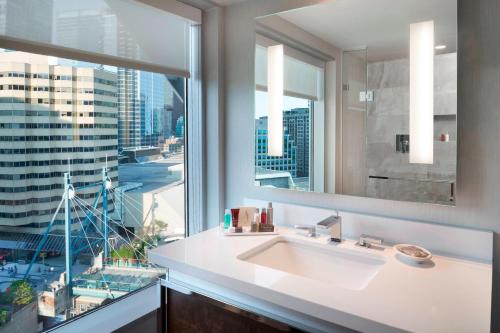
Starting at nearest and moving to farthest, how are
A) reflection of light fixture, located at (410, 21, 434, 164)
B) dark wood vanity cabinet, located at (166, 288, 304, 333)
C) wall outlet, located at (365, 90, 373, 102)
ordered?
dark wood vanity cabinet, located at (166, 288, 304, 333), reflection of light fixture, located at (410, 21, 434, 164), wall outlet, located at (365, 90, 373, 102)

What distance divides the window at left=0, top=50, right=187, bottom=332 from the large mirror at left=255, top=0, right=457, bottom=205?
0.58 meters

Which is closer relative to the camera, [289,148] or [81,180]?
[81,180]

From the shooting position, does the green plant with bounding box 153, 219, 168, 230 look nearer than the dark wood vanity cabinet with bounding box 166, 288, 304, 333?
No

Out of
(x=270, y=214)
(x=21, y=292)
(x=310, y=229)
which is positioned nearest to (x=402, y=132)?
(x=310, y=229)

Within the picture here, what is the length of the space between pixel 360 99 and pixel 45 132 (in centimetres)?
131

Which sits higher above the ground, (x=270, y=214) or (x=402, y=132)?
(x=402, y=132)

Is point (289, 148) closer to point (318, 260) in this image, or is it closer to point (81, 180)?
point (318, 260)

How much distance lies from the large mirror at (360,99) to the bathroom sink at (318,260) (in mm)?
286

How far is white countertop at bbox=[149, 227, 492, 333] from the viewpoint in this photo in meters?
0.82

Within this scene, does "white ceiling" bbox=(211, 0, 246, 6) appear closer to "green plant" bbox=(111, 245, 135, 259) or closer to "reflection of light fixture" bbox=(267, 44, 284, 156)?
"reflection of light fixture" bbox=(267, 44, 284, 156)

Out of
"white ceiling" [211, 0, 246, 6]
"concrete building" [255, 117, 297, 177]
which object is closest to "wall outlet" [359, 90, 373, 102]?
"concrete building" [255, 117, 297, 177]

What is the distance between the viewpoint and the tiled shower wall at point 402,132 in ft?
4.06

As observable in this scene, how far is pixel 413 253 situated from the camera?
3.97 feet

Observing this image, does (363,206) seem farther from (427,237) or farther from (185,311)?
(185,311)
